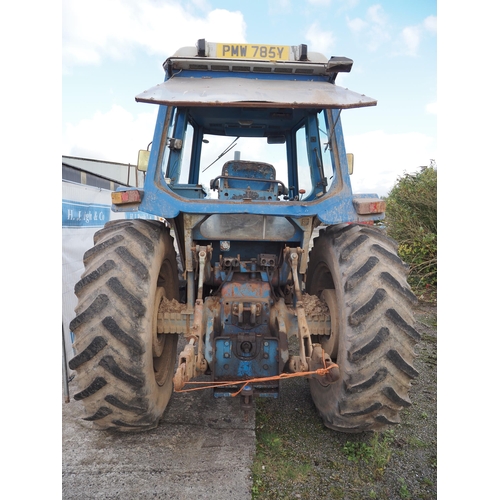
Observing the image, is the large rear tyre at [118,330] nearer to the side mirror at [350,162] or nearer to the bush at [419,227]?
the side mirror at [350,162]

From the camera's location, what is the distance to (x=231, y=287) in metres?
2.74

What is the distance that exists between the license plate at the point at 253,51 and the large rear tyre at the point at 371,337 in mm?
1445

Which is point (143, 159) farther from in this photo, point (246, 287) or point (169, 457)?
point (169, 457)

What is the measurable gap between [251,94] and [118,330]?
1681mm

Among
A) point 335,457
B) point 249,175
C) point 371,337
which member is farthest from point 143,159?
point 335,457

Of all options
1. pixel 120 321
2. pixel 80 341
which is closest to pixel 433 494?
pixel 120 321

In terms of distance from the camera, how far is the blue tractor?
7.50ft

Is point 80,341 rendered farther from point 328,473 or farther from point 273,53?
point 273,53

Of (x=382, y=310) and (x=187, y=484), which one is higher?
(x=382, y=310)

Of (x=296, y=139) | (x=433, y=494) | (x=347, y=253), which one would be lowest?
(x=433, y=494)

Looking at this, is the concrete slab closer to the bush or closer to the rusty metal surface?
the rusty metal surface

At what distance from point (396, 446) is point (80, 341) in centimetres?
229

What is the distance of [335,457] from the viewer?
2.55 meters

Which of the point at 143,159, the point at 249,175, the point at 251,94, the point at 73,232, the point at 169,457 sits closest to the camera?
the point at 251,94
